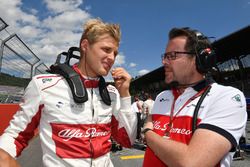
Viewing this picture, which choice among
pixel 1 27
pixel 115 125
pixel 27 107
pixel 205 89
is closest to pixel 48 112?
pixel 27 107

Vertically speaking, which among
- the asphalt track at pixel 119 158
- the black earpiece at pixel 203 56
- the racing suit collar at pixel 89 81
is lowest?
the asphalt track at pixel 119 158

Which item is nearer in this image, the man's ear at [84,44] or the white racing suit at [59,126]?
the white racing suit at [59,126]

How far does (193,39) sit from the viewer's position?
7.15 feet

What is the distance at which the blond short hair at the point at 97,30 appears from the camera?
2.28 m

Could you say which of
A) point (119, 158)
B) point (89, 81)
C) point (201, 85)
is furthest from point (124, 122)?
point (119, 158)

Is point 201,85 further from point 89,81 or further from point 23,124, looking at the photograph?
point 23,124

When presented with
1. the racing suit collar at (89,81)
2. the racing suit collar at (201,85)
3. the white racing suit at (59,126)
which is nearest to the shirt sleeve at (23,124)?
the white racing suit at (59,126)

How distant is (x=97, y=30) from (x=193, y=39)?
2.30 ft

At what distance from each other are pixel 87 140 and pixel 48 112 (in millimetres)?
325

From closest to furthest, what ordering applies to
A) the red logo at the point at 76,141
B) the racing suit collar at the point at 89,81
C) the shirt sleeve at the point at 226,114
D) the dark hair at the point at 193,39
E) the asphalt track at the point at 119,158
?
1. the shirt sleeve at the point at 226,114
2. the red logo at the point at 76,141
3. the dark hair at the point at 193,39
4. the racing suit collar at the point at 89,81
5. the asphalt track at the point at 119,158

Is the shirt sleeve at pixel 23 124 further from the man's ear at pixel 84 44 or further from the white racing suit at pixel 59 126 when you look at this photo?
the man's ear at pixel 84 44

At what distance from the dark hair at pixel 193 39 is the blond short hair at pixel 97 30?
0.45 m

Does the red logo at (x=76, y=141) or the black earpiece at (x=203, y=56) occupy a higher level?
the black earpiece at (x=203, y=56)

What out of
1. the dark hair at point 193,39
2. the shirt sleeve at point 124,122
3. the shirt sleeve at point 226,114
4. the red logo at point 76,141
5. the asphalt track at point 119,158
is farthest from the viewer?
the asphalt track at point 119,158
